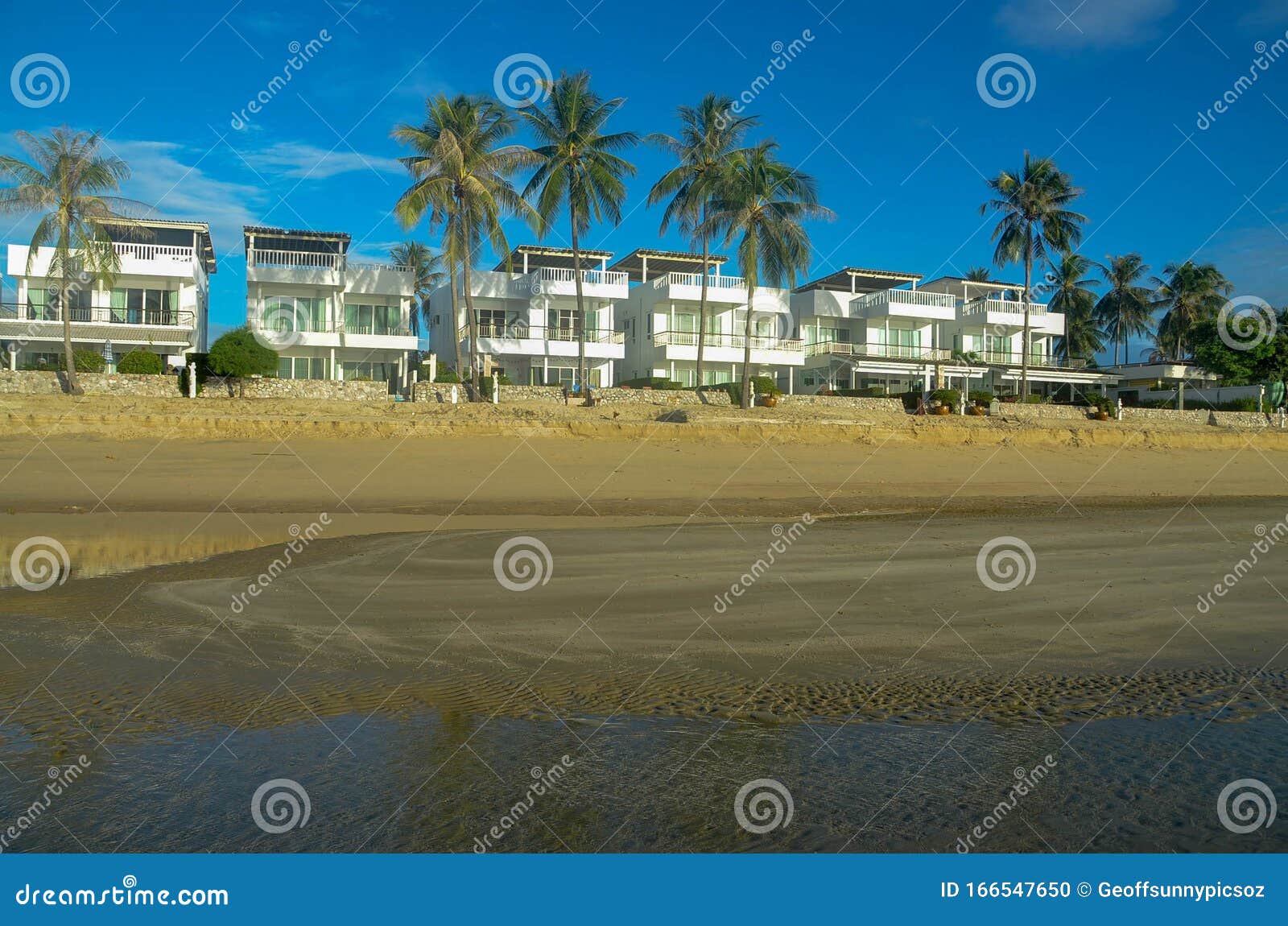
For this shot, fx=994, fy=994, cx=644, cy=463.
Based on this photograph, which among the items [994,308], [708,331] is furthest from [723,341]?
[994,308]

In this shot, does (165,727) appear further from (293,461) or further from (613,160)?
(613,160)

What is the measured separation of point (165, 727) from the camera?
552 cm

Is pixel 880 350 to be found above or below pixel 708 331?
below

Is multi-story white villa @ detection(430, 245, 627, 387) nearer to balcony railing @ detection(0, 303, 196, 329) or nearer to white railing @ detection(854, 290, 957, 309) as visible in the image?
balcony railing @ detection(0, 303, 196, 329)

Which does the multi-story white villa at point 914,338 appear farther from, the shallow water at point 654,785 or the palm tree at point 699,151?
the shallow water at point 654,785

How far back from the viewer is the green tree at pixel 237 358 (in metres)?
33.9

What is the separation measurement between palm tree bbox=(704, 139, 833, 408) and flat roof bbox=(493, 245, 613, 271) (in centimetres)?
1295

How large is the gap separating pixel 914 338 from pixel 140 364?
40.1 m

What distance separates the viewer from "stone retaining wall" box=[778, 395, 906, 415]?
3794cm

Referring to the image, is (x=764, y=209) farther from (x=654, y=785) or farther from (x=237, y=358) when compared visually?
(x=654, y=785)

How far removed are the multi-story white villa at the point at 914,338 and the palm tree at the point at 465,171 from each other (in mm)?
19946

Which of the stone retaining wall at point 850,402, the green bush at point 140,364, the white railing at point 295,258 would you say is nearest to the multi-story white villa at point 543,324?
the white railing at point 295,258

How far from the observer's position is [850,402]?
38406mm

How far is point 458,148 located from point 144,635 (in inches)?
1269
